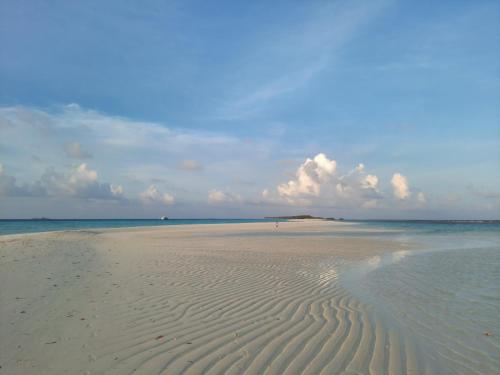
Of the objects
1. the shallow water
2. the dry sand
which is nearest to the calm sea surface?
the shallow water

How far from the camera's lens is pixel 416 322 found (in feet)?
21.8

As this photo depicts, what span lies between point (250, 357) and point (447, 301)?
6132mm

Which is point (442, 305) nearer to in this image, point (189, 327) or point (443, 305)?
point (443, 305)

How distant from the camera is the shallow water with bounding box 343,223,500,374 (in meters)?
5.11

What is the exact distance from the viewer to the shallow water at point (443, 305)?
16.7ft

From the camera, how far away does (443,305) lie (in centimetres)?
794

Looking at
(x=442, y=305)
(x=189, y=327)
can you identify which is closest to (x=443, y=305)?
(x=442, y=305)

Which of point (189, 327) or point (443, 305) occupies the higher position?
point (189, 327)

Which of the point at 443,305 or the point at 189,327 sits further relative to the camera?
the point at 443,305

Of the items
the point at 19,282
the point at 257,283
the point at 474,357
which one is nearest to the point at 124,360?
the point at 474,357

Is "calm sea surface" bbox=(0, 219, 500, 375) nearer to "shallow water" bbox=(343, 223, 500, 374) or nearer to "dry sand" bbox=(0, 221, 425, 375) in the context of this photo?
"shallow water" bbox=(343, 223, 500, 374)

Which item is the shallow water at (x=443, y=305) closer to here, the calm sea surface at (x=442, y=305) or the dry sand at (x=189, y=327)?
the calm sea surface at (x=442, y=305)

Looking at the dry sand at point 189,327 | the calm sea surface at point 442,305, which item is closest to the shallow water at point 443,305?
the calm sea surface at point 442,305

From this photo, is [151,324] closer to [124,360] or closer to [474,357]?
[124,360]
